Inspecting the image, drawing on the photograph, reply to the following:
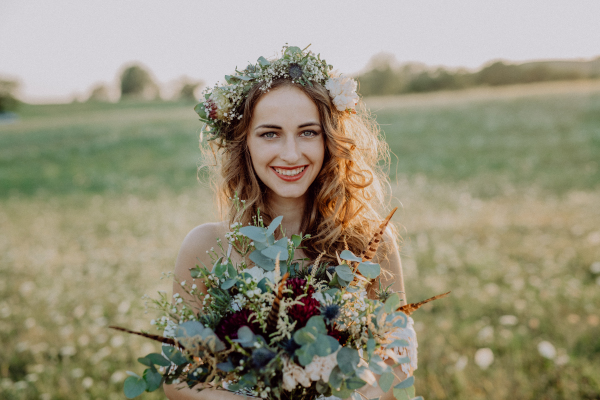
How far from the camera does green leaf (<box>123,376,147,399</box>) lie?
1451 mm

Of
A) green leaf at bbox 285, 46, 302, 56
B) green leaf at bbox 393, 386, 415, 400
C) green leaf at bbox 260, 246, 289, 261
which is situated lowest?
green leaf at bbox 393, 386, 415, 400

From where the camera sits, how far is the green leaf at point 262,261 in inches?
64.5

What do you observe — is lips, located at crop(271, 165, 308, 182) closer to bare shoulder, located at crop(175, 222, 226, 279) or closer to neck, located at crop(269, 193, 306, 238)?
neck, located at crop(269, 193, 306, 238)

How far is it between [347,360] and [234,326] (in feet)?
1.30

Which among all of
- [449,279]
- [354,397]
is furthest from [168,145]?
[354,397]

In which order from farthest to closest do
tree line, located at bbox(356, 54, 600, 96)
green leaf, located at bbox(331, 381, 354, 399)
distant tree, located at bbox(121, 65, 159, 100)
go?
1. distant tree, located at bbox(121, 65, 159, 100)
2. tree line, located at bbox(356, 54, 600, 96)
3. green leaf, located at bbox(331, 381, 354, 399)

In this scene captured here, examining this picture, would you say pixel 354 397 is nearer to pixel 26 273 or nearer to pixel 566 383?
pixel 566 383

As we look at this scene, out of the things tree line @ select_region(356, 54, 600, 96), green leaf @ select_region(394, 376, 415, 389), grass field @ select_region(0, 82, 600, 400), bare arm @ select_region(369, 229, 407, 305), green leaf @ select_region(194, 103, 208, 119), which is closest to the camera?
green leaf @ select_region(394, 376, 415, 389)

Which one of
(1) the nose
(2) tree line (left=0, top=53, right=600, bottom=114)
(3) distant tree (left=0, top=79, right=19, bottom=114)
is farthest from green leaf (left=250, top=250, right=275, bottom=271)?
(3) distant tree (left=0, top=79, right=19, bottom=114)

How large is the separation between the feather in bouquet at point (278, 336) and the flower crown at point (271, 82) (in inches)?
43.2

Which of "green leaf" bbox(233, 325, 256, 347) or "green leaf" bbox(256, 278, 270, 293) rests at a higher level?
"green leaf" bbox(256, 278, 270, 293)

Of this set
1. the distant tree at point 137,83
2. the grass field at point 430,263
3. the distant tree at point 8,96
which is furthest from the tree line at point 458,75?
the distant tree at point 8,96

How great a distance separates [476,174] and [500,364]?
8958mm

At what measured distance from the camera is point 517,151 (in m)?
14.4
